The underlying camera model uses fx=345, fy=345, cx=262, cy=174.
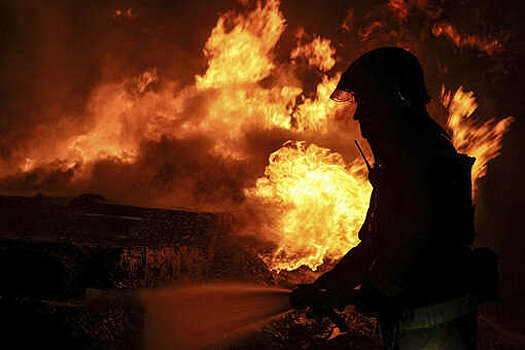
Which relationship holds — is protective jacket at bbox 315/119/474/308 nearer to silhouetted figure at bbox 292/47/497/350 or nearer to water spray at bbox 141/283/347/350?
silhouetted figure at bbox 292/47/497/350

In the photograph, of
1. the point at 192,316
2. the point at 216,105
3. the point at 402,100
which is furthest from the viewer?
the point at 216,105

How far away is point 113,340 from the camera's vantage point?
9.78 feet

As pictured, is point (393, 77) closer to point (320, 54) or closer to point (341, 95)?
point (341, 95)

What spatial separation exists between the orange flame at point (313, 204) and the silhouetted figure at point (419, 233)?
2.55 m

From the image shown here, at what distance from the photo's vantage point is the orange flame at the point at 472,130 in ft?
16.0

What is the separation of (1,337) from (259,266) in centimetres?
263

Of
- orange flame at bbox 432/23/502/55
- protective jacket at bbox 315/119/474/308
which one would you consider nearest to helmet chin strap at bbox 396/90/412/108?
protective jacket at bbox 315/119/474/308

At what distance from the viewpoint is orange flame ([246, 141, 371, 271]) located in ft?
15.4

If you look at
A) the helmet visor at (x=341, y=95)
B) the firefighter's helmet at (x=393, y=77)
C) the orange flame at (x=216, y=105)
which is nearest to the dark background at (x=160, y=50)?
the orange flame at (x=216, y=105)

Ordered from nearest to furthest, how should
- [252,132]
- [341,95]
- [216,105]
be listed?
[341,95] < [252,132] < [216,105]

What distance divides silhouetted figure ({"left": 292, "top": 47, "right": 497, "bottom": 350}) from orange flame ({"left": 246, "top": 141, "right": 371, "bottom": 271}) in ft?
8.38

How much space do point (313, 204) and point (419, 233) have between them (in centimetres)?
304

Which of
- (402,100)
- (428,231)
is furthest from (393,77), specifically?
(428,231)

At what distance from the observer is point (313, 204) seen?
491cm
